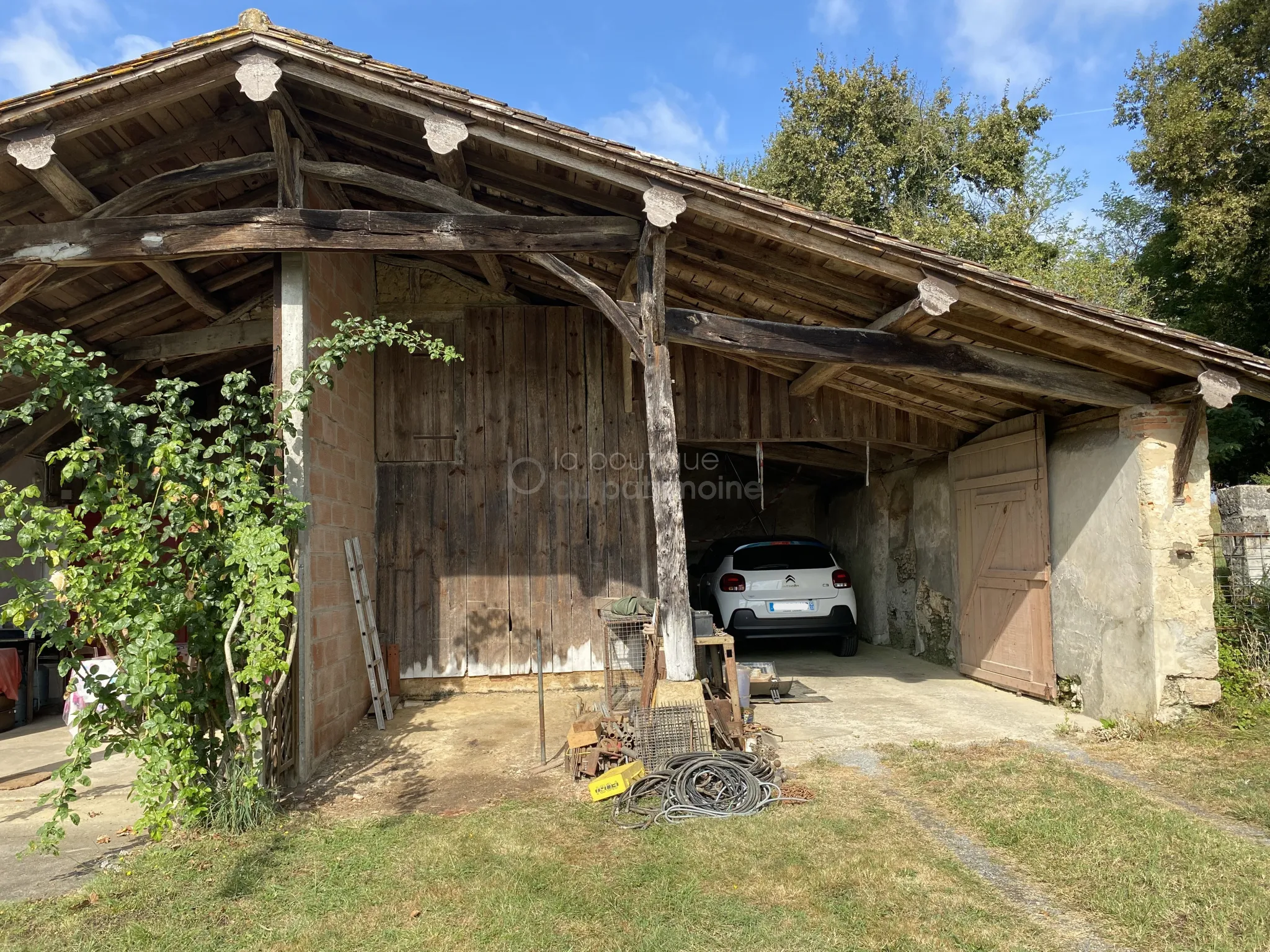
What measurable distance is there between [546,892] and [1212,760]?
168 inches

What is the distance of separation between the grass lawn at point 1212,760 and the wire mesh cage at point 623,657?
3294 millimetres

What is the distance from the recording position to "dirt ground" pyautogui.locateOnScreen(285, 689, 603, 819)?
4754 mm

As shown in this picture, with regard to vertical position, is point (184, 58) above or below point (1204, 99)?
below

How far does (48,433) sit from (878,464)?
8997 mm

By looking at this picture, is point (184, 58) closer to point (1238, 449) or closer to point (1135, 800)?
point (1135, 800)

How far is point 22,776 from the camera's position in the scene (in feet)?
17.9

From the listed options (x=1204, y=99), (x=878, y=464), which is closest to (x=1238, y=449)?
(x=1204, y=99)

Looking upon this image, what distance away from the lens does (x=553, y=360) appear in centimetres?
794

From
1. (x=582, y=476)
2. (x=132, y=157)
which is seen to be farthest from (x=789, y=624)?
(x=132, y=157)

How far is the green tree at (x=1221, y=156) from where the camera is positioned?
11867 mm

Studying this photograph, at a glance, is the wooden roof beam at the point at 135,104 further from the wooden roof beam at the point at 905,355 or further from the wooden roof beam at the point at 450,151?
the wooden roof beam at the point at 905,355

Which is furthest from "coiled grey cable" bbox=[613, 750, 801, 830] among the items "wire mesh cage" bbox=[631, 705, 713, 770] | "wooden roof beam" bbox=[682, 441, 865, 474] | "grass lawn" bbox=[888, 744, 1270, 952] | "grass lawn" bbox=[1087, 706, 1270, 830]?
"wooden roof beam" bbox=[682, 441, 865, 474]

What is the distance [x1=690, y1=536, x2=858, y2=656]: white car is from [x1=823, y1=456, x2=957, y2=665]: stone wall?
91 centimetres

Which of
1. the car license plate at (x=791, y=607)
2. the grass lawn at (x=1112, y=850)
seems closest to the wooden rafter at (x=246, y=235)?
the grass lawn at (x=1112, y=850)
